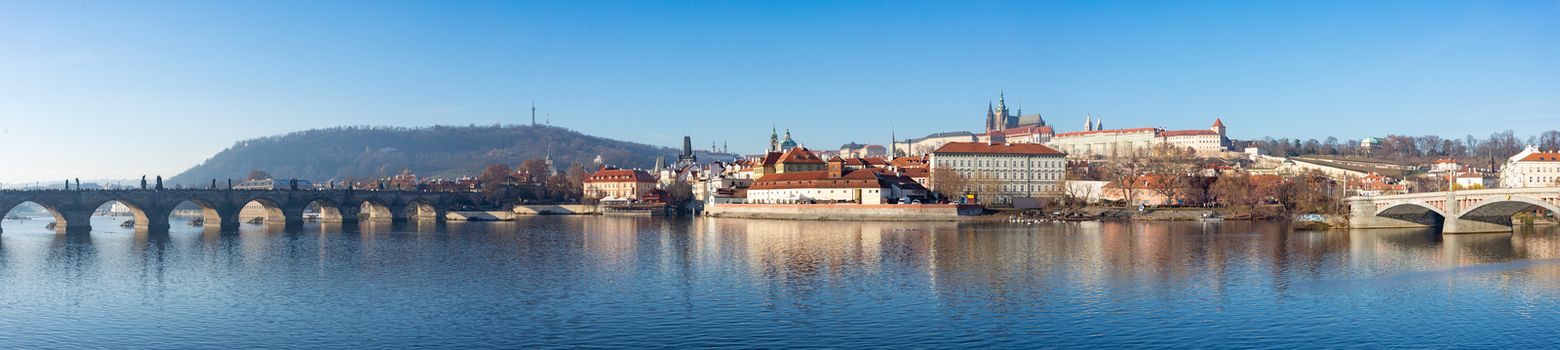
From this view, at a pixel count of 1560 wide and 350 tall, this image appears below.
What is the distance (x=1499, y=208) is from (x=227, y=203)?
226 ft

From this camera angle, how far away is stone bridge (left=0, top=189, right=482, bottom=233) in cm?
6719

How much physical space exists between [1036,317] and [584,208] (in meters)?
Result: 85.1

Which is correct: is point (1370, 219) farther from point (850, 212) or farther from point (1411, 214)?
point (850, 212)

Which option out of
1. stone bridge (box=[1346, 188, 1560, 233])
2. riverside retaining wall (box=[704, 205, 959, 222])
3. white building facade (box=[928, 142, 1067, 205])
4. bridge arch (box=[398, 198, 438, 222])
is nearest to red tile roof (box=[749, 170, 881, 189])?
riverside retaining wall (box=[704, 205, 959, 222])

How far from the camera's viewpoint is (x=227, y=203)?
74.2 m

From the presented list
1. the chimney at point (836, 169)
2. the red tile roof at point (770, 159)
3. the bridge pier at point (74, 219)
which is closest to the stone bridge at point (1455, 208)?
the chimney at point (836, 169)

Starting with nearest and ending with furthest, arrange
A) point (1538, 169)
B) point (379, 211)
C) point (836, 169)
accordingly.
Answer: point (379, 211) → point (836, 169) → point (1538, 169)

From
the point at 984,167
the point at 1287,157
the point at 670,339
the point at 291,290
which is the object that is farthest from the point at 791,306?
the point at 1287,157

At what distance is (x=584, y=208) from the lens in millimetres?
105500

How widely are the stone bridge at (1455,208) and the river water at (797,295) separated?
6.49 feet

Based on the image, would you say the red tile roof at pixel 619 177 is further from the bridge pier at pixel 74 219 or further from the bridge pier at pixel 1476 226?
the bridge pier at pixel 1476 226

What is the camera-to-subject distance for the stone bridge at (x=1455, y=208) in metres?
45.5

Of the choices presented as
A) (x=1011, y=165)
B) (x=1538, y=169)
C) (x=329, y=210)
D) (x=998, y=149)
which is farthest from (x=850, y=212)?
(x=1538, y=169)

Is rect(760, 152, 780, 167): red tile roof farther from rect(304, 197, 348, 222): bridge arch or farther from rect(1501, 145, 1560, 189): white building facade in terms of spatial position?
rect(1501, 145, 1560, 189): white building facade
